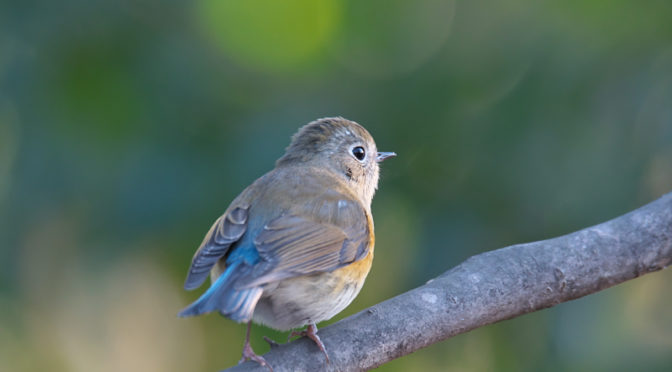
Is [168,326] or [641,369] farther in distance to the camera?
[168,326]

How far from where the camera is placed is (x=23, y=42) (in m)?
4.09

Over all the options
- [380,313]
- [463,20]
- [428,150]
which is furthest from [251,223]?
[463,20]

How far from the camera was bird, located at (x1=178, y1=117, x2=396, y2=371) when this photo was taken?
301 cm

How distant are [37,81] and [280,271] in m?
1.87

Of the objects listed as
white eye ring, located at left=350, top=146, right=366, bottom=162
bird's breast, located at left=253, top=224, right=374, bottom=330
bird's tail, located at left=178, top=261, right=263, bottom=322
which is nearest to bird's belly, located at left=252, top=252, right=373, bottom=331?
bird's breast, located at left=253, top=224, right=374, bottom=330

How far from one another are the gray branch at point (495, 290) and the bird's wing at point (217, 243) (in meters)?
0.41

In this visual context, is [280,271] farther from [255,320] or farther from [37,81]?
[37,81]

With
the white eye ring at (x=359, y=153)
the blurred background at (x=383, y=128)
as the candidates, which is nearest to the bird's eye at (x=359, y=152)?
the white eye ring at (x=359, y=153)

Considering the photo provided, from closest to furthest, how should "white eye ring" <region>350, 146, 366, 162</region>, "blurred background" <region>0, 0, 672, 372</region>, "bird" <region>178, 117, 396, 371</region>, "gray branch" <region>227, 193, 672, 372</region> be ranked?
1. "bird" <region>178, 117, 396, 371</region>
2. "gray branch" <region>227, 193, 672, 372</region>
3. "blurred background" <region>0, 0, 672, 372</region>
4. "white eye ring" <region>350, 146, 366, 162</region>

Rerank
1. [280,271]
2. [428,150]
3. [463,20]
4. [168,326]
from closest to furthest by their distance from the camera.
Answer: [280,271]
[428,150]
[463,20]
[168,326]

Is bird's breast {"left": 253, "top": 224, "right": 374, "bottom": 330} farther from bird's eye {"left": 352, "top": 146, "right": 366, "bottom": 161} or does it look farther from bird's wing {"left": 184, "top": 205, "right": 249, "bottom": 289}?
bird's eye {"left": 352, "top": 146, "right": 366, "bottom": 161}

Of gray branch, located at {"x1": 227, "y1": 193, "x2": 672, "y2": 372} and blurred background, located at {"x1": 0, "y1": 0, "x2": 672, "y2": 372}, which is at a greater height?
blurred background, located at {"x1": 0, "y1": 0, "x2": 672, "y2": 372}

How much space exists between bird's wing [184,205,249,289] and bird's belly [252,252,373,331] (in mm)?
250

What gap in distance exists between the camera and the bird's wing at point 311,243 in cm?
309
